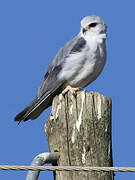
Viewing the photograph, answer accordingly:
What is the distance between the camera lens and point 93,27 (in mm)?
8430

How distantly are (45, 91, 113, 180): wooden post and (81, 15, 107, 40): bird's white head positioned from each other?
9.01 ft

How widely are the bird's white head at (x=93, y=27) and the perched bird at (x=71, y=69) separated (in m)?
0.06

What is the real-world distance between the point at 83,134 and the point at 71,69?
2.55 m

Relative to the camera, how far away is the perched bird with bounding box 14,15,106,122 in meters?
7.41

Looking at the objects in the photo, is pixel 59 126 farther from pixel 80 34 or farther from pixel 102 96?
pixel 80 34

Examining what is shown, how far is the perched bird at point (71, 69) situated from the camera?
7.41 m

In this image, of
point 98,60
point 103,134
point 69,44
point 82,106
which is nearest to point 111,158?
point 103,134

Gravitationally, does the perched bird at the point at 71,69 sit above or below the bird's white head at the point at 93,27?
below

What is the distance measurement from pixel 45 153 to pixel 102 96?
2.80 feet

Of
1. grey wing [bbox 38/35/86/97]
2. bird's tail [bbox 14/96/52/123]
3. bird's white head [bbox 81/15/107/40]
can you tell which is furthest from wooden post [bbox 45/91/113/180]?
bird's white head [bbox 81/15/107/40]

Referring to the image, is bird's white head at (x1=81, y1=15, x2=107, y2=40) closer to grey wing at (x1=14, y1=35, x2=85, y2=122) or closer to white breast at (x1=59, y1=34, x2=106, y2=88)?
grey wing at (x1=14, y1=35, x2=85, y2=122)

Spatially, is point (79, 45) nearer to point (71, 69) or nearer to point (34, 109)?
point (71, 69)

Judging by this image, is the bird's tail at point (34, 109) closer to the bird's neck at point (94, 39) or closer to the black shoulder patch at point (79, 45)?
the black shoulder patch at point (79, 45)

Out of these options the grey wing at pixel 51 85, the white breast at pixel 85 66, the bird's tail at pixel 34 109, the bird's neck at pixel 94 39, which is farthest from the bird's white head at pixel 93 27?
the bird's tail at pixel 34 109
